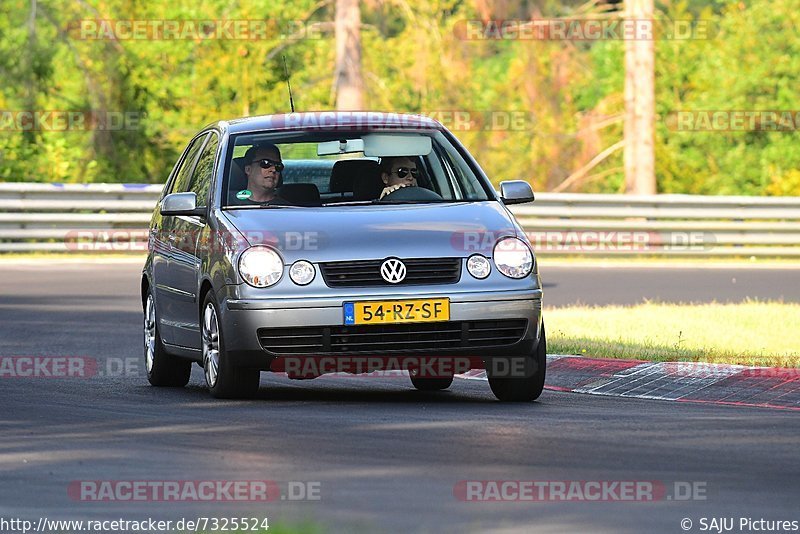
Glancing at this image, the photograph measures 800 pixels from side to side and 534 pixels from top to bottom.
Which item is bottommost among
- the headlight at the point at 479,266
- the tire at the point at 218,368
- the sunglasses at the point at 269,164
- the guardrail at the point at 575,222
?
the guardrail at the point at 575,222

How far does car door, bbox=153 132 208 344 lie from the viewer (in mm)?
13047

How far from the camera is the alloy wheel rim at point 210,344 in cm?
1195

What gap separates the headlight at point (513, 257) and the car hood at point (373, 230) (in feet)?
0.17


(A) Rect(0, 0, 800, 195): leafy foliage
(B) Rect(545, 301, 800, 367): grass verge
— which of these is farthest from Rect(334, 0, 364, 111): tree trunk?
(B) Rect(545, 301, 800, 367): grass verge

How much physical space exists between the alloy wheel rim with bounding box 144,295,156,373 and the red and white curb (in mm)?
2103

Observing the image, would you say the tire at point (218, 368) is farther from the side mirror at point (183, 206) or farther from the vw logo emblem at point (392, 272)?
the vw logo emblem at point (392, 272)

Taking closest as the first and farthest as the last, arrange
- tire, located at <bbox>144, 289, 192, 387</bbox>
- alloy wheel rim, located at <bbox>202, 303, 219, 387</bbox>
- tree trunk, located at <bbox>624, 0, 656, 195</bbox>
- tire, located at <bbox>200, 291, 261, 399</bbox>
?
tire, located at <bbox>200, 291, 261, 399</bbox>, alloy wheel rim, located at <bbox>202, 303, 219, 387</bbox>, tire, located at <bbox>144, 289, 192, 387</bbox>, tree trunk, located at <bbox>624, 0, 656, 195</bbox>

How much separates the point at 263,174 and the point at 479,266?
1678 mm

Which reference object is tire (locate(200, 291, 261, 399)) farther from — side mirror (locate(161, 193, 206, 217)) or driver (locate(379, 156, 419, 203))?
driver (locate(379, 156, 419, 203))

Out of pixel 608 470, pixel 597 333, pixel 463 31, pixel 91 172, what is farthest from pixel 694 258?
pixel 608 470

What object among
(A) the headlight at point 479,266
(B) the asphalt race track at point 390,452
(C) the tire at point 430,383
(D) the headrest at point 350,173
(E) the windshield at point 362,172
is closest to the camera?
(B) the asphalt race track at point 390,452

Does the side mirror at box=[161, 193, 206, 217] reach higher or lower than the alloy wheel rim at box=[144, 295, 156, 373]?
higher

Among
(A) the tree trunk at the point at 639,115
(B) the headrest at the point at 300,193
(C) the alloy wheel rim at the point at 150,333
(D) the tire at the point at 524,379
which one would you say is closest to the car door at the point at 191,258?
(B) the headrest at the point at 300,193

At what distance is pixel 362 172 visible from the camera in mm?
12648
